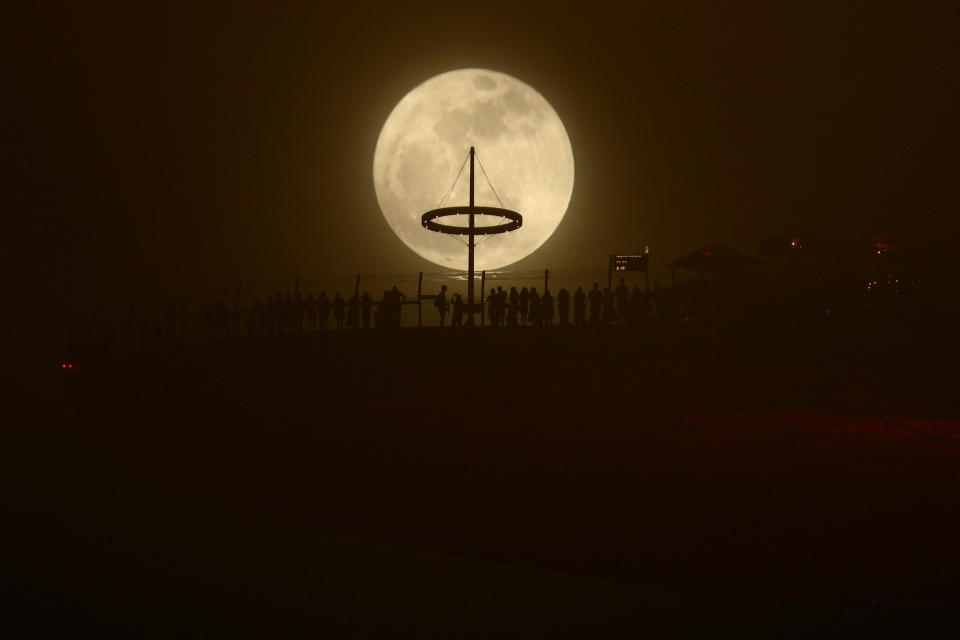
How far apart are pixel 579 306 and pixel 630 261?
13.8 feet

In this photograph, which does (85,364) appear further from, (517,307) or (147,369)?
(517,307)

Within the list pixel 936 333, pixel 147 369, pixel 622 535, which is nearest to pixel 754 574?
pixel 622 535

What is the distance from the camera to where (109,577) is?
6285 millimetres

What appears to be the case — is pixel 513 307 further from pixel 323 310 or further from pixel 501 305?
pixel 323 310

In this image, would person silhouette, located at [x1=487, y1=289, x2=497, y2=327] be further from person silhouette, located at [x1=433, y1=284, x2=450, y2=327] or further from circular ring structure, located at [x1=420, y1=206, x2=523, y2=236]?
circular ring structure, located at [x1=420, y1=206, x2=523, y2=236]

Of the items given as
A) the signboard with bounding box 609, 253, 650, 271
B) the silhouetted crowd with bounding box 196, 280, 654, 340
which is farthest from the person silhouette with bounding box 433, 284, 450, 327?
the signboard with bounding box 609, 253, 650, 271

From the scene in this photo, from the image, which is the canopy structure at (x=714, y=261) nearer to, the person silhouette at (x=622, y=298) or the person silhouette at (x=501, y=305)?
the person silhouette at (x=622, y=298)

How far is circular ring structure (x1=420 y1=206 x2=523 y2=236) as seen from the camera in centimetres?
2180

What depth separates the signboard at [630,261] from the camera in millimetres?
23266

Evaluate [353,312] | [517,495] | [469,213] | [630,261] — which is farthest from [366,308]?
[517,495]

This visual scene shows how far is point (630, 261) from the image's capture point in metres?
23.5

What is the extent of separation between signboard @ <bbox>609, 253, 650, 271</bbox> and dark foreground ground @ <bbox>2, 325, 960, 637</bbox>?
6.34 metres

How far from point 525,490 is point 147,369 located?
14398 millimetres

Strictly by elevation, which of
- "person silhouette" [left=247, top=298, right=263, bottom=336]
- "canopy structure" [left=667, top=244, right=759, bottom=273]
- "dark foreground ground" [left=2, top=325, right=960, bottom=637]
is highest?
"canopy structure" [left=667, top=244, right=759, bottom=273]
